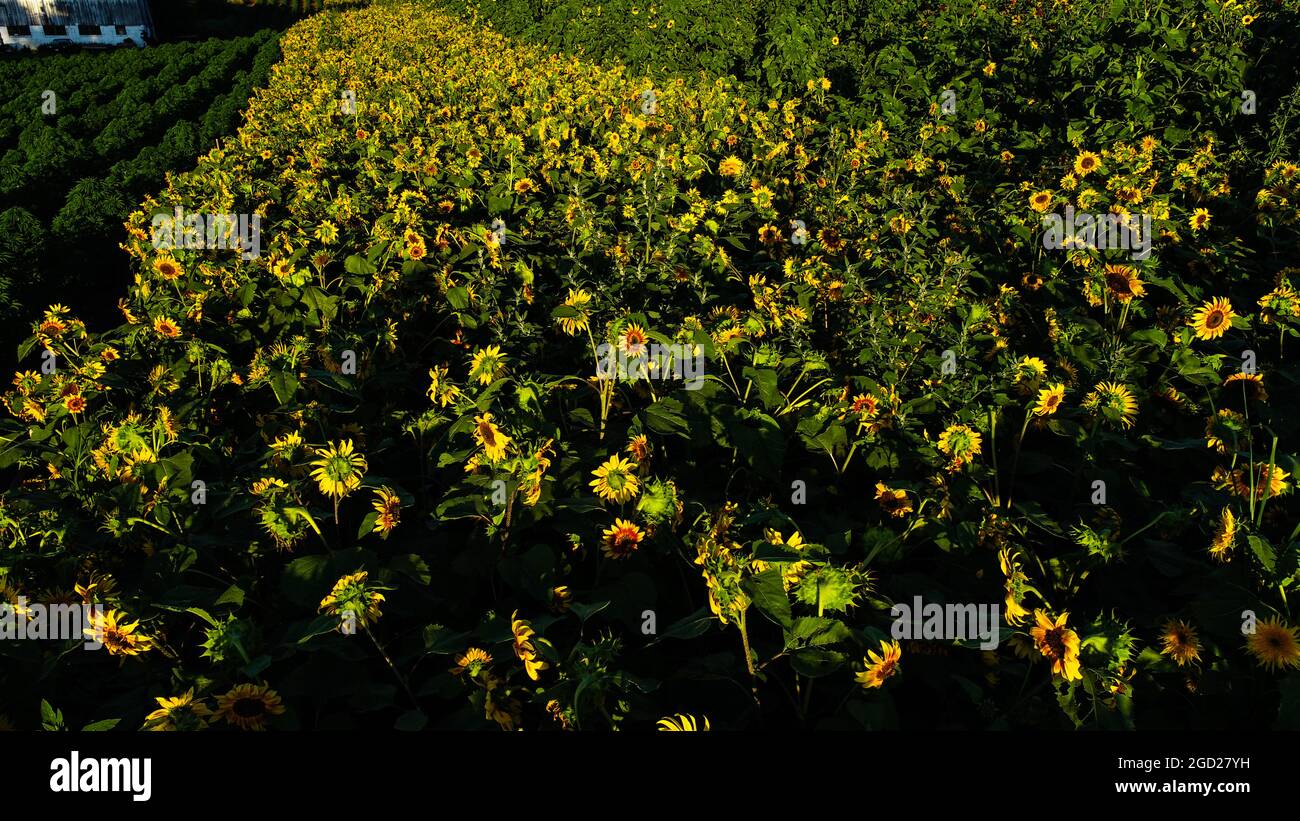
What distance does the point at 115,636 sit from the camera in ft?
5.86

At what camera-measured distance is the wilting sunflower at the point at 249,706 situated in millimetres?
1557

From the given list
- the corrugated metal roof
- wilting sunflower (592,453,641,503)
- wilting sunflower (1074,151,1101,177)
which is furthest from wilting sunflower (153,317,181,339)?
the corrugated metal roof

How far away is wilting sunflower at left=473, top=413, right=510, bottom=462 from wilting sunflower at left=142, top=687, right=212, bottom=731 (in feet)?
3.45

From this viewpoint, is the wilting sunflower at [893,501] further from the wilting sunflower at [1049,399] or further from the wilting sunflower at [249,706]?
the wilting sunflower at [249,706]

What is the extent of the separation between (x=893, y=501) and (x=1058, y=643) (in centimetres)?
85

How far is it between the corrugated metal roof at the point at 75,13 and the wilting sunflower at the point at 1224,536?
167 feet

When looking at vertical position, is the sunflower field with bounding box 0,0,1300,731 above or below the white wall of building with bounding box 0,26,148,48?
below

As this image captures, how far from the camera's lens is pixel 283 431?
2.97m

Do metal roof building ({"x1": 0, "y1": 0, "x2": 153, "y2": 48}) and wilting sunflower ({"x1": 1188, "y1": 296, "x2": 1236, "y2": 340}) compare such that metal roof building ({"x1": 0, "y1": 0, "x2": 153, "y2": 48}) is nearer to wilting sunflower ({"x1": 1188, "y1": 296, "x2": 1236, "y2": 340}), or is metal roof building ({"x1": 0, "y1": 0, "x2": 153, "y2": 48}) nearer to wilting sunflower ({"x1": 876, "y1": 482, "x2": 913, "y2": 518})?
wilting sunflower ({"x1": 876, "y1": 482, "x2": 913, "y2": 518})

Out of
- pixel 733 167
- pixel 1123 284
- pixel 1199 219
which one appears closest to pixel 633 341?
pixel 1123 284

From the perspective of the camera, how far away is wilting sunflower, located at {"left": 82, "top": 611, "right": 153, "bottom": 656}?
1767 mm

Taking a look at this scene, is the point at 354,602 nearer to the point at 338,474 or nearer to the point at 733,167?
the point at 338,474

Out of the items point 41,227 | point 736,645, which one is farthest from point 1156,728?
point 41,227

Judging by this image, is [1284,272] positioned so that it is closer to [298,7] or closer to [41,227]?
[41,227]
